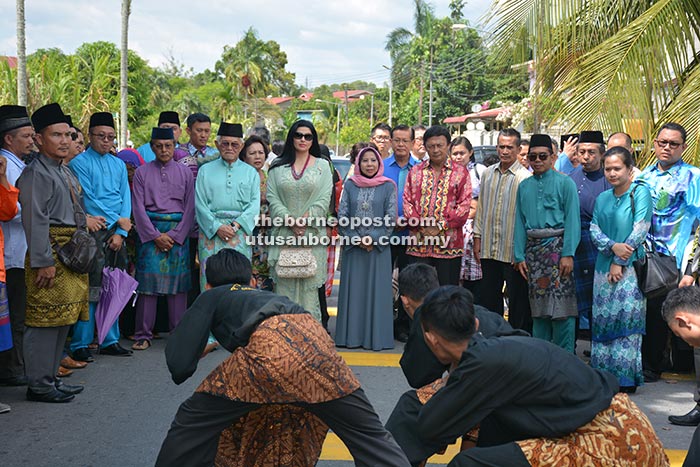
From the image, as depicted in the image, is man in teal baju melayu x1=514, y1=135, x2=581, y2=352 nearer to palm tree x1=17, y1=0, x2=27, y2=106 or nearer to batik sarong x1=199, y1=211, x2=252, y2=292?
batik sarong x1=199, y1=211, x2=252, y2=292

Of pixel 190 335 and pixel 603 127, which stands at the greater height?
pixel 603 127

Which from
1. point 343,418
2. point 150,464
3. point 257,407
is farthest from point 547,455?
point 150,464

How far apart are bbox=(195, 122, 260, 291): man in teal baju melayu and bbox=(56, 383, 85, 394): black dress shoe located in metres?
1.72

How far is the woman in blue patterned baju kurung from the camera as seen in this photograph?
19.8 ft

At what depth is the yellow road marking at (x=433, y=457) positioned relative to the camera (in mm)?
4770

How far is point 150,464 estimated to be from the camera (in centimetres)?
456

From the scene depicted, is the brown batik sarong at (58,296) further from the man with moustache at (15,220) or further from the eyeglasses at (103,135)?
the eyeglasses at (103,135)

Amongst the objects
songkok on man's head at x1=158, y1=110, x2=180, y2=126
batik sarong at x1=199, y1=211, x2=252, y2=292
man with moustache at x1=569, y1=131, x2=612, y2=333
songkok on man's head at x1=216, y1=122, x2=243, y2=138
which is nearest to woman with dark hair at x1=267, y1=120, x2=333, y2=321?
batik sarong at x1=199, y1=211, x2=252, y2=292

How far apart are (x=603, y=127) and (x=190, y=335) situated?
615 centimetres

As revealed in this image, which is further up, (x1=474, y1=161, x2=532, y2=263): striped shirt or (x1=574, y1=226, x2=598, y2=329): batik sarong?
(x1=474, y1=161, x2=532, y2=263): striped shirt

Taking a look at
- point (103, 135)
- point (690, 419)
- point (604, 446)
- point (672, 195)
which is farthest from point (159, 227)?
point (604, 446)

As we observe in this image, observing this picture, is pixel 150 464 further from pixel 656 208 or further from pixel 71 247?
pixel 656 208

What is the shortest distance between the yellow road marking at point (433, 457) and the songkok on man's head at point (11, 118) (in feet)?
10.5

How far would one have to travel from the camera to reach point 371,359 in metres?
7.10
